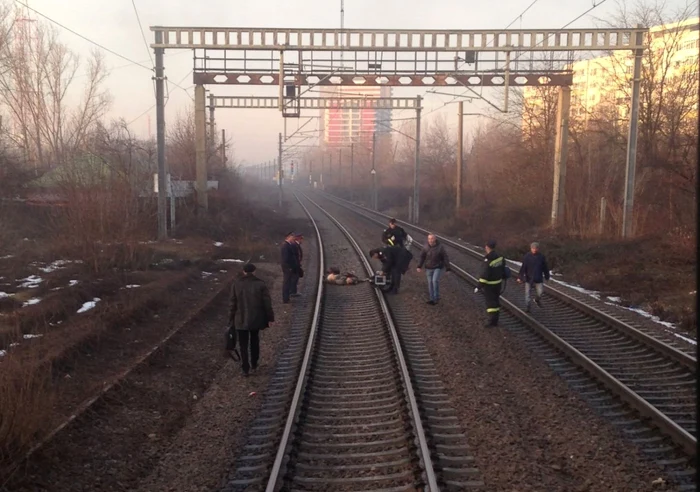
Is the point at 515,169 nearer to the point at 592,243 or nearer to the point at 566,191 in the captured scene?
the point at 566,191

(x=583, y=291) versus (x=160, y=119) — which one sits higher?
(x=160, y=119)

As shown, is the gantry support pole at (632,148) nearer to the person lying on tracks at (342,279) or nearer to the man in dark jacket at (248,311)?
the person lying on tracks at (342,279)

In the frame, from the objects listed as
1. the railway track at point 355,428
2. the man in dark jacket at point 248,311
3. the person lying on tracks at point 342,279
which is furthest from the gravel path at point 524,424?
the person lying on tracks at point 342,279

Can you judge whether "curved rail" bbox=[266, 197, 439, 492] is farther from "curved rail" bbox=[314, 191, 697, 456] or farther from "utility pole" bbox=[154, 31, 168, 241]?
"utility pole" bbox=[154, 31, 168, 241]

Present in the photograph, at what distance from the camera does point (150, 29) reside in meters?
19.9

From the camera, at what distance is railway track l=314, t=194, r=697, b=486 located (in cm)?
630

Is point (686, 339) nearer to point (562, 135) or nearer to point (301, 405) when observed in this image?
point (301, 405)

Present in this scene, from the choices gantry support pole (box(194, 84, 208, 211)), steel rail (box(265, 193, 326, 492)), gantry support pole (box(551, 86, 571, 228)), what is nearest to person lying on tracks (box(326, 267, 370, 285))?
steel rail (box(265, 193, 326, 492))

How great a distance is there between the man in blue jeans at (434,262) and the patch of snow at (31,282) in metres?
8.67

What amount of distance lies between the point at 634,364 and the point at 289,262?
24.2 feet

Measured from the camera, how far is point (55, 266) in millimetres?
17109

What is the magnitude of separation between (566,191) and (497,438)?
2445 cm

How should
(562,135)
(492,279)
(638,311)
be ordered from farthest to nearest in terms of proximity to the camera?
1. (562,135)
2. (638,311)
3. (492,279)

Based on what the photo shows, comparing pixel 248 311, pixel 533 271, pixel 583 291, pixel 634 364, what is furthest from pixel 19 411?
pixel 583 291
